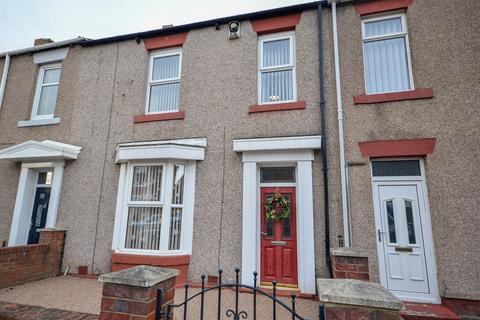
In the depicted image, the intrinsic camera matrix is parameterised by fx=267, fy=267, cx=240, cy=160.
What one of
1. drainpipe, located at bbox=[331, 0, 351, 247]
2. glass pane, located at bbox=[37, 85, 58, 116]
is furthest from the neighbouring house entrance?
drainpipe, located at bbox=[331, 0, 351, 247]

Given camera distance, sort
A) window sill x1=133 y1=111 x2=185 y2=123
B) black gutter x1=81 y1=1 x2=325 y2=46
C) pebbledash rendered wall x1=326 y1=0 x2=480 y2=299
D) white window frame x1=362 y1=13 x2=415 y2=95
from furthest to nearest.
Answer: window sill x1=133 y1=111 x2=185 y2=123
black gutter x1=81 y1=1 x2=325 y2=46
white window frame x1=362 y1=13 x2=415 y2=95
pebbledash rendered wall x1=326 y1=0 x2=480 y2=299

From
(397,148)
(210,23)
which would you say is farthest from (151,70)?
(397,148)

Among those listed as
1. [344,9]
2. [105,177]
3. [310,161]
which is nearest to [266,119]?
[310,161]

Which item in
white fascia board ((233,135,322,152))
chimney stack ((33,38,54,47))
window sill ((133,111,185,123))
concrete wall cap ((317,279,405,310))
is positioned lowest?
concrete wall cap ((317,279,405,310))

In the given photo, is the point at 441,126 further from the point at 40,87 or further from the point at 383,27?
the point at 40,87

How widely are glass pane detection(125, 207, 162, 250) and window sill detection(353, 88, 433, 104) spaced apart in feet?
15.8

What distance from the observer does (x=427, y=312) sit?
13.6ft

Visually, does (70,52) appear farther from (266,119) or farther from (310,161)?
(310,161)

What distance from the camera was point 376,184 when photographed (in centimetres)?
518

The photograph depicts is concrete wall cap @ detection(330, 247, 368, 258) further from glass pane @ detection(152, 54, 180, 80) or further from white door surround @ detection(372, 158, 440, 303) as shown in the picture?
glass pane @ detection(152, 54, 180, 80)

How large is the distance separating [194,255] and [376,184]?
3944 mm

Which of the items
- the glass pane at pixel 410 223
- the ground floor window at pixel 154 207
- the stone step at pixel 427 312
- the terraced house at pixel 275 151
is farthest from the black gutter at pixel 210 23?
the stone step at pixel 427 312

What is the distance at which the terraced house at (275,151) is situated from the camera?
4852 millimetres

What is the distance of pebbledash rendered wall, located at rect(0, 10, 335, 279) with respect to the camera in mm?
5641
